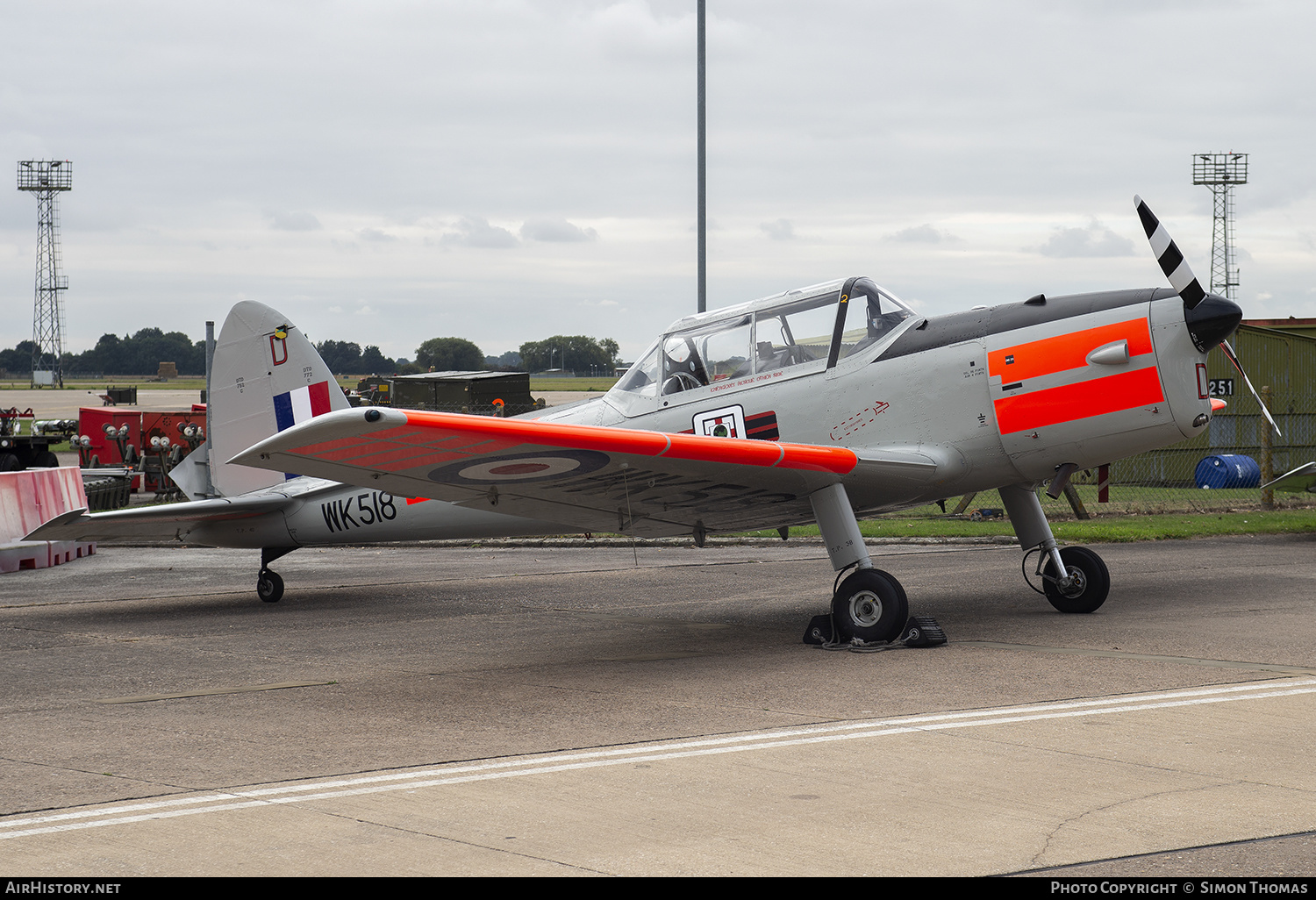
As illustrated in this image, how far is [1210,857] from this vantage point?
12.1ft

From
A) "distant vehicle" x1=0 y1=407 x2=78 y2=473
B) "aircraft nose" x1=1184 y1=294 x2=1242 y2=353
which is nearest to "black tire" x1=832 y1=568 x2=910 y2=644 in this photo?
"aircraft nose" x1=1184 y1=294 x2=1242 y2=353

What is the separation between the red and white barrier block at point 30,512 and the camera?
14.1 m

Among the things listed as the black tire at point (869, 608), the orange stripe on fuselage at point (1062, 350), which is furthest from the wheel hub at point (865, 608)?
the orange stripe on fuselage at point (1062, 350)

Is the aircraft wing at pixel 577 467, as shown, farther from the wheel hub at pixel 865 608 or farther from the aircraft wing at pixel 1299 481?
the aircraft wing at pixel 1299 481

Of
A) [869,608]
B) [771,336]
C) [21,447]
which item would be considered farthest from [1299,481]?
[21,447]

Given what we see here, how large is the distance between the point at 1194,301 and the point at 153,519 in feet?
27.7

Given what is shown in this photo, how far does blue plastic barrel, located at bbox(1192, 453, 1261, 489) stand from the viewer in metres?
21.5

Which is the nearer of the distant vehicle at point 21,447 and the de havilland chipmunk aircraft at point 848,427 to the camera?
the de havilland chipmunk aircraft at point 848,427

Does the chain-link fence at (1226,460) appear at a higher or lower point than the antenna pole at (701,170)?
lower

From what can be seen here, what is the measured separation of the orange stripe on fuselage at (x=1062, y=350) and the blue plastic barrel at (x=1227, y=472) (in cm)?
1495

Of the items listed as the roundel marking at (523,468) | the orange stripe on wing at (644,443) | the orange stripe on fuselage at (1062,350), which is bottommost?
the roundel marking at (523,468)

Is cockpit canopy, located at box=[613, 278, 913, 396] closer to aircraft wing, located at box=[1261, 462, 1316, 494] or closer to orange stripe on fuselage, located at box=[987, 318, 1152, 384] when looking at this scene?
orange stripe on fuselage, located at box=[987, 318, 1152, 384]

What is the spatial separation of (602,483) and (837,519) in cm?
168

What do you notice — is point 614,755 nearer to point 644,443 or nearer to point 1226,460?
point 644,443
